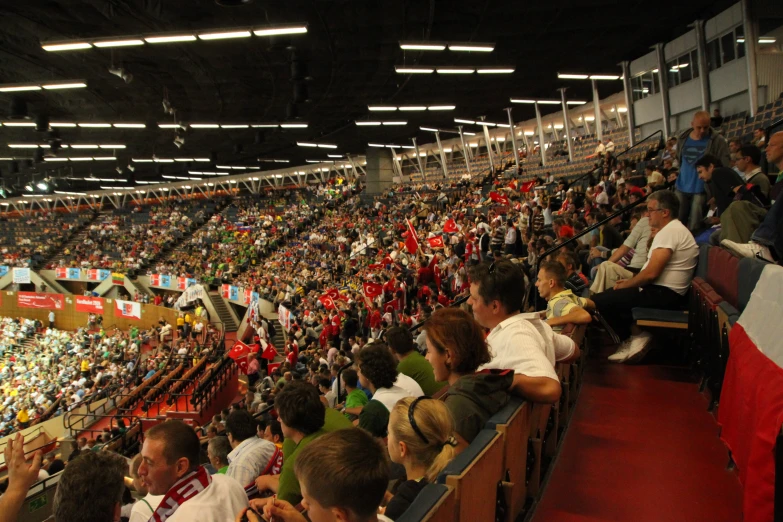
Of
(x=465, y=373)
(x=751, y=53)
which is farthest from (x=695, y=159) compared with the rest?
(x=751, y=53)

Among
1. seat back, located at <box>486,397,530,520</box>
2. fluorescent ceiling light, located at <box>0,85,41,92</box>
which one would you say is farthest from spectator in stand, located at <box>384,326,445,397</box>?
fluorescent ceiling light, located at <box>0,85,41,92</box>

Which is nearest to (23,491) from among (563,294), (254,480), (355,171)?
(254,480)

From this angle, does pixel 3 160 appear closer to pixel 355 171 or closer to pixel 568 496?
pixel 355 171

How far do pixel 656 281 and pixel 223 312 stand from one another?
24056mm

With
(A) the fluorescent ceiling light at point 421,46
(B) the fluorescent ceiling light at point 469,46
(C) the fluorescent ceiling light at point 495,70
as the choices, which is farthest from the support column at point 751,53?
(A) the fluorescent ceiling light at point 421,46

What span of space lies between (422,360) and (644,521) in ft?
6.38

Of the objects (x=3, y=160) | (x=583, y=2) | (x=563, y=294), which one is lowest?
(x=563, y=294)

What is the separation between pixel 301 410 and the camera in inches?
111

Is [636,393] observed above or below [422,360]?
below

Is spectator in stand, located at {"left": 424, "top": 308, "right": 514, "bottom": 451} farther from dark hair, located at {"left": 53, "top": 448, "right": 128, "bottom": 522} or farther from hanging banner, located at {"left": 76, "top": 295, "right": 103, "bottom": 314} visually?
hanging banner, located at {"left": 76, "top": 295, "right": 103, "bottom": 314}

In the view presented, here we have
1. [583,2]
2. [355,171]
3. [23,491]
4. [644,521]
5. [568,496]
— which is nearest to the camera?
[23,491]

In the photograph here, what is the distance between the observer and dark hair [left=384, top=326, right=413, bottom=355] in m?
4.21

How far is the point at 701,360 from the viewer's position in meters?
3.97

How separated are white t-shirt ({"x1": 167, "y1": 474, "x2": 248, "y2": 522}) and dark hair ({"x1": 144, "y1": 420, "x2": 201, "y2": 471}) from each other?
21 cm
